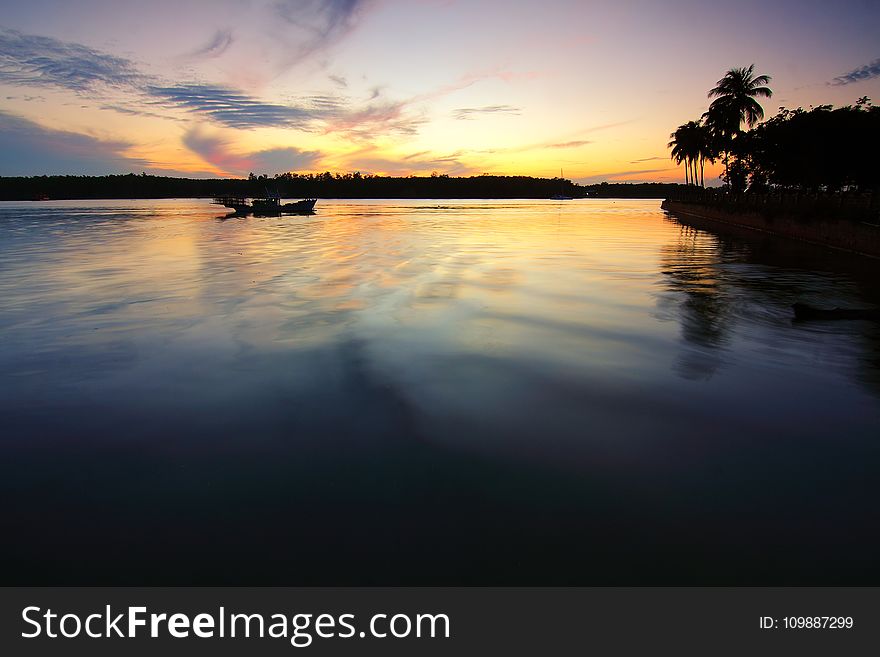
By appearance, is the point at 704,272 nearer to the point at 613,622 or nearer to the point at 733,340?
the point at 733,340

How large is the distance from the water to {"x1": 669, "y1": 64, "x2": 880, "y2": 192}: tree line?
26.4 metres

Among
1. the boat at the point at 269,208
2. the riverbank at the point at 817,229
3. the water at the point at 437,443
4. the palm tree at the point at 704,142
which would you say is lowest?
the water at the point at 437,443

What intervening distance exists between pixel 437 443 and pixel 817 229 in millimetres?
28820

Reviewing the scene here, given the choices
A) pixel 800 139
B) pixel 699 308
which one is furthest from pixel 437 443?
pixel 800 139

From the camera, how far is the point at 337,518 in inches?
175

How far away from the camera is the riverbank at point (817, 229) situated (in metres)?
21.4

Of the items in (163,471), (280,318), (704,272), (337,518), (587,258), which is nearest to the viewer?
(337,518)

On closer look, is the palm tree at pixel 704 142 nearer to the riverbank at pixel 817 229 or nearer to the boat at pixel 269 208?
the riverbank at pixel 817 229

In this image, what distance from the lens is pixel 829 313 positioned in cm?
1204

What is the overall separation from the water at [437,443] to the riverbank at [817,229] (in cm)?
1227

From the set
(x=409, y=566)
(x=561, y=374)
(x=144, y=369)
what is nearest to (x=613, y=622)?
(x=409, y=566)

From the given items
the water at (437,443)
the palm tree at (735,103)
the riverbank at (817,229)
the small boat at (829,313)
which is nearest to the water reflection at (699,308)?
the water at (437,443)

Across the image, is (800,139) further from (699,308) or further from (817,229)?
(699,308)

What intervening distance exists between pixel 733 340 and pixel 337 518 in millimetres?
8874
